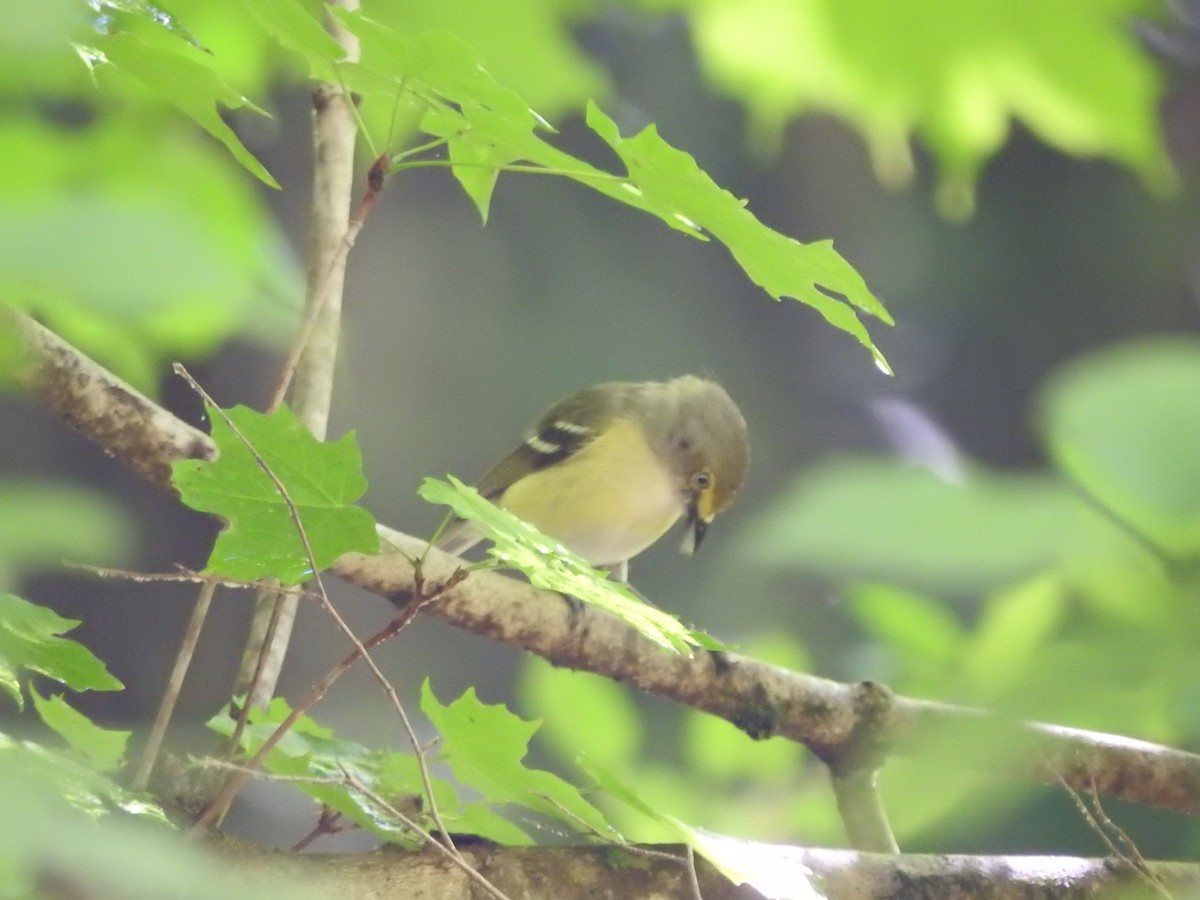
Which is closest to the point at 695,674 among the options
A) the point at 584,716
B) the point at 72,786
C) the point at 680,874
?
the point at 584,716

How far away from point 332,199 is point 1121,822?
60.8 inches

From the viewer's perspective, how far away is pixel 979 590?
375 mm

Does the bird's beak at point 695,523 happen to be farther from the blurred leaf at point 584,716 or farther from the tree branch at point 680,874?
the tree branch at point 680,874

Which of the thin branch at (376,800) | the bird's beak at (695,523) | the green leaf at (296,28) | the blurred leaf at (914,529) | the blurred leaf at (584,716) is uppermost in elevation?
the blurred leaf at (914,529)

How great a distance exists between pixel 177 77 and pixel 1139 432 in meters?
0.94

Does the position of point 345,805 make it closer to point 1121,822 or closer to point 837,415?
point 1121,822

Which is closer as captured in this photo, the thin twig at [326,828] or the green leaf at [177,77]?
the green leaf at [177,77]

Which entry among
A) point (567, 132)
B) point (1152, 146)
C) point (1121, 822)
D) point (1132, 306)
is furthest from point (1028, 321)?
point (1152, 146)

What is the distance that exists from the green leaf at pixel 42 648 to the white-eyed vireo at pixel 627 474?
1637 millimetres

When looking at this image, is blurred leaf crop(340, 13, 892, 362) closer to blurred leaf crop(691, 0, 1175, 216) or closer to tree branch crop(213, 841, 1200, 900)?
blurred leaf crop(691, 0, 1175, 216)

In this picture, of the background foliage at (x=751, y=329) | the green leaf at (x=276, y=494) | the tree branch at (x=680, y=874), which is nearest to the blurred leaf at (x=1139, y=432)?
the background foliage at (x=751, y=329)

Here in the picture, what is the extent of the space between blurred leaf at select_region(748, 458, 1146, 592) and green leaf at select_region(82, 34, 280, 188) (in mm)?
795

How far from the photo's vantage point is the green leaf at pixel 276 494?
1.12m

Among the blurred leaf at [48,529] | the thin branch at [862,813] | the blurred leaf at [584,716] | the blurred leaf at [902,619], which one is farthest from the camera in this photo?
the blurred leaf at [584,716]
